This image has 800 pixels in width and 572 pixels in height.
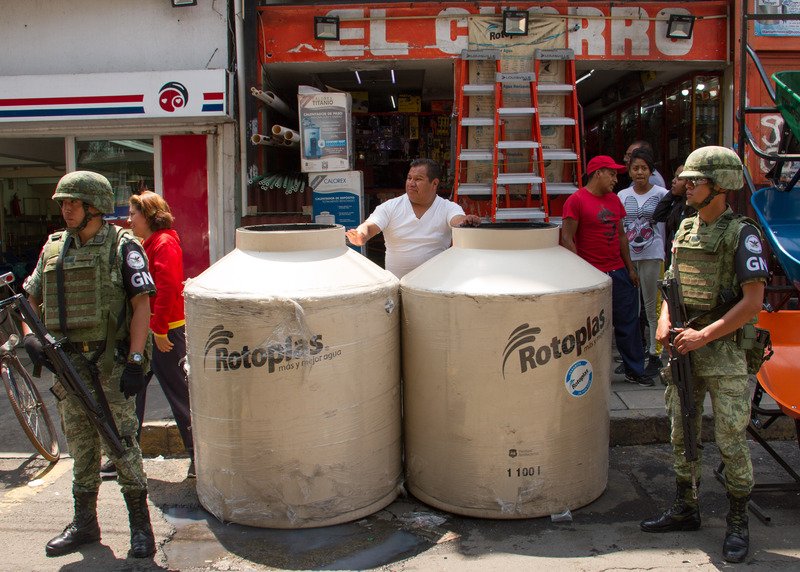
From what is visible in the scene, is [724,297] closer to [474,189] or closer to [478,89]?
[474,189]

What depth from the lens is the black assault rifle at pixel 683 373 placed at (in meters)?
3.70

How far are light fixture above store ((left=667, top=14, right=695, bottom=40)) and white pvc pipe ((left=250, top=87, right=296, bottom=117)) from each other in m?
4.17

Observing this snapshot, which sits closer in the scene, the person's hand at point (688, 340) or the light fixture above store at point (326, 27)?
the person's hand at point (688, 340)

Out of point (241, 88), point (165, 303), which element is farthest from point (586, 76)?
point (165, 303)

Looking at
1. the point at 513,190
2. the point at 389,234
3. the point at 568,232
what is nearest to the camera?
the point at 389,234

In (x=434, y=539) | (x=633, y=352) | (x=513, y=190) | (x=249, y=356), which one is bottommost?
(x=434, y=539)

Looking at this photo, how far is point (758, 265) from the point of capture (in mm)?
3486

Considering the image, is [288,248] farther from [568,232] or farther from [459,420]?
[568,232]

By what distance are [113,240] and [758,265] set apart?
327 cm

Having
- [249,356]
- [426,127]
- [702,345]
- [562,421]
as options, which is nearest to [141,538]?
[249,356]

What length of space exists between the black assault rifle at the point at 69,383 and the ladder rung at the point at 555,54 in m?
5.57

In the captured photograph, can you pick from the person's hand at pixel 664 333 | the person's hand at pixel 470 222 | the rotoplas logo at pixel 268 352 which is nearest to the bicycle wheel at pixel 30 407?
the rotoplas logo at pixel 268 352

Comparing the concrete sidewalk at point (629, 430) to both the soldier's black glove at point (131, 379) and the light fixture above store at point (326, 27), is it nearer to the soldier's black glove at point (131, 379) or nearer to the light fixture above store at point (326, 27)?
the soldier's black glove at point (131, 379)

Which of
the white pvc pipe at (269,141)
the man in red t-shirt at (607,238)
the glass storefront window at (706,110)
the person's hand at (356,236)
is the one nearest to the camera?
the person's hand at (356,236)
